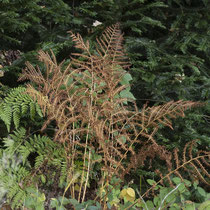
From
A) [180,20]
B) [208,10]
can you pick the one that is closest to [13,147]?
[180,20]

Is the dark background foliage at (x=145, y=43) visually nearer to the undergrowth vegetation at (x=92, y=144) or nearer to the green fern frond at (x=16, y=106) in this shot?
the green fern frond at (x=16, y=106)

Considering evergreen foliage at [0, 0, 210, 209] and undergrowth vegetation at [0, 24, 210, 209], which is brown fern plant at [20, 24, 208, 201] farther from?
evergreen foliage at [0, 0, 210, 209]

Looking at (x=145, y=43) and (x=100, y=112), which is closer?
(x=100, y=112)

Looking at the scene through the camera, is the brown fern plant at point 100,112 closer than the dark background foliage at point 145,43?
Yes

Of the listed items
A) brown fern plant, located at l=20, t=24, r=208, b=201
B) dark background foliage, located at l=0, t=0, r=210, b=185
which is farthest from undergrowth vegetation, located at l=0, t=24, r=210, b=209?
dark background foliage, located at l=0, t=0, r=210, b=185

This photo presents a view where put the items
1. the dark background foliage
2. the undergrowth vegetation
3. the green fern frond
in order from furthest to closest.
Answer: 1. the dark background foliage
2. the green fern frond
3. the undergrowth vegetation

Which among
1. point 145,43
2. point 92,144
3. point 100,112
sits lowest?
point 92,144

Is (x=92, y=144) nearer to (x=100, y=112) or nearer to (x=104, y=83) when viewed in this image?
(x=100, y=112)

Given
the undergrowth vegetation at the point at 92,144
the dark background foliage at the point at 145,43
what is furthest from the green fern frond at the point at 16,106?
the dark background foliage at the point at 145,43

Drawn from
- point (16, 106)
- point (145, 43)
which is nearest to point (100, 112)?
point (16, 106)

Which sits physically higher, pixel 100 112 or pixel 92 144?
pixel 100 112

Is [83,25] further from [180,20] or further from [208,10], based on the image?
[208,10]

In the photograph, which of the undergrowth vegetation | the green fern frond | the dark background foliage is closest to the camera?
the undergrowth vegetation

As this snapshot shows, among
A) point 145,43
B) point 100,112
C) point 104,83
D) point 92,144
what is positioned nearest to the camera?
point 100,112
